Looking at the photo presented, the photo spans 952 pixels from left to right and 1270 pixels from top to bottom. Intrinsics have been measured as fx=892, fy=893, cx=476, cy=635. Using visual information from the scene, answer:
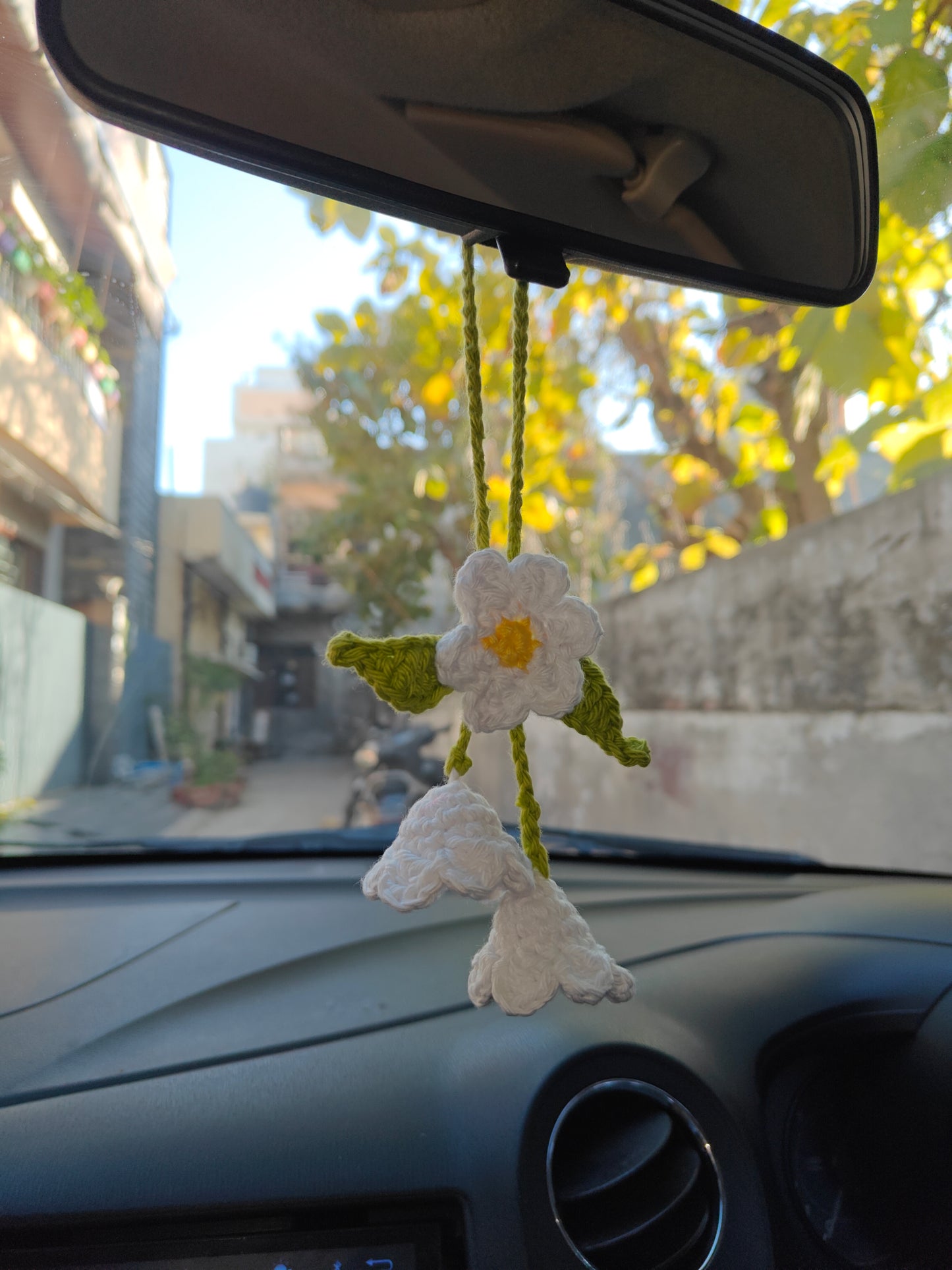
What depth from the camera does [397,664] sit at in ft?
2.87

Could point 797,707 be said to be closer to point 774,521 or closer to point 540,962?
point 774,521

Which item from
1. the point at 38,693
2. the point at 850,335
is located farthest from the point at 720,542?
the point at 38,693

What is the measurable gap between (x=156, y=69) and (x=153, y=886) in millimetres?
1906

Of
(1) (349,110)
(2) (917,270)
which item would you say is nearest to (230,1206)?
(1) (349,110)

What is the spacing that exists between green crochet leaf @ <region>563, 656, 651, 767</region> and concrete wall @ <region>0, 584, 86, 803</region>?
6.63 ft

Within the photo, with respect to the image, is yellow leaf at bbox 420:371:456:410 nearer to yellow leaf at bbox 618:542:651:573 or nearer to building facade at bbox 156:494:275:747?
building facade at bbox 156:494:275:747

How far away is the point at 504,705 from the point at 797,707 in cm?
294

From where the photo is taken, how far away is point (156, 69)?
36.1 inches

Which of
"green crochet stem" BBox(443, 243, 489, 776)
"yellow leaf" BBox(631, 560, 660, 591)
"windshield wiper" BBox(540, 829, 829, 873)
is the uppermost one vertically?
"yellow leaf" BBox(631, 560, 660, 591)

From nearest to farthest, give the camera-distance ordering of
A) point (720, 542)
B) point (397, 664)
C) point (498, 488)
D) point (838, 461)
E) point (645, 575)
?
point (397, 664) → point (498, 488) → point (838, 461) → point (720, 542) → point (645, 575)

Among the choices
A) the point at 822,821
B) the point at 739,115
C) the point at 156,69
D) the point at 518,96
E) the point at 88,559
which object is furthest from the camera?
the point at 822,821

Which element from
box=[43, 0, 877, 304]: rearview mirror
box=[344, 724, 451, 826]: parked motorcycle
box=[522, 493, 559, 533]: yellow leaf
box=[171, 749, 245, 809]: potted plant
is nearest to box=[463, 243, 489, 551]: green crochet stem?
box=[43, 0, 877, 304]: rearview mirror

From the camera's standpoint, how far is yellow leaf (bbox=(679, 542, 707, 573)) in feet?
17.4

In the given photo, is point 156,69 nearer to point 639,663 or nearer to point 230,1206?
point 230,1206
